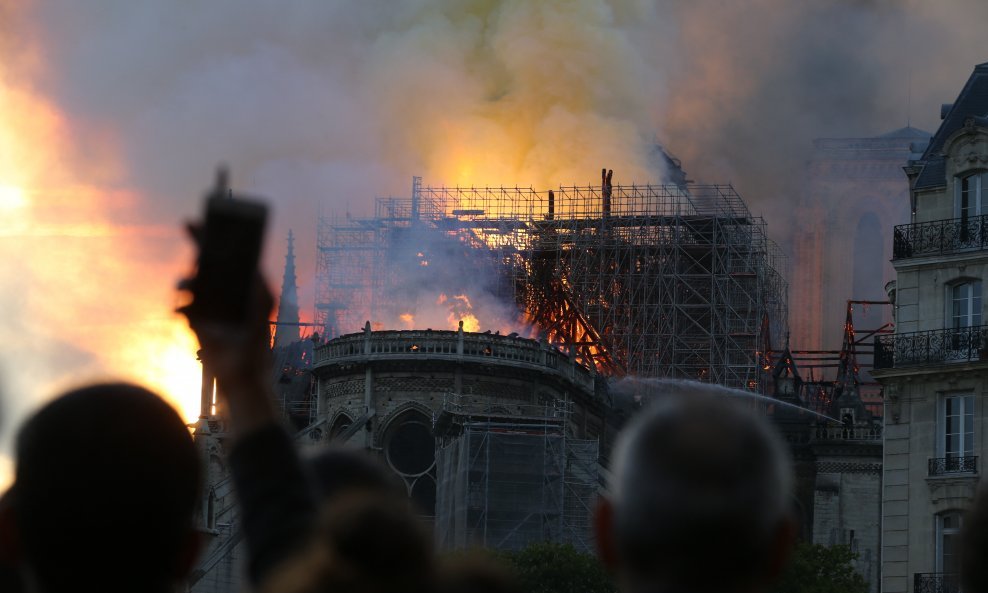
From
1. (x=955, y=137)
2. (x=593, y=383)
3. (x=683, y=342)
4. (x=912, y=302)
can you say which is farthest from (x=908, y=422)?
(x=683, y=342)

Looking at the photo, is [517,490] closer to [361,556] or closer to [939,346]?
[939,346]

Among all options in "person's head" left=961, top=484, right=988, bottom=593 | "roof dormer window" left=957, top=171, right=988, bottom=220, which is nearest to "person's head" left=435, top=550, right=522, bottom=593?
"person's head" left=961, top=484, right=988, bottom=593

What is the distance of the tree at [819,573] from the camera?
4509 centimetres

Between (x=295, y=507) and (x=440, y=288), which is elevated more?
(x=440, y=288)

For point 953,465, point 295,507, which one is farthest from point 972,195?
point 295,507

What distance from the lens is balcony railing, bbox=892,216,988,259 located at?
116 feet

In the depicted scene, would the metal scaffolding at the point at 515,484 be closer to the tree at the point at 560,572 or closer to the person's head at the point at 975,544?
the tree at the point at 560,572

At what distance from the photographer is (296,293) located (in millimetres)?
88750

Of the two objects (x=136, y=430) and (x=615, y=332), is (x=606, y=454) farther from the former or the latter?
(x=136, y=430)

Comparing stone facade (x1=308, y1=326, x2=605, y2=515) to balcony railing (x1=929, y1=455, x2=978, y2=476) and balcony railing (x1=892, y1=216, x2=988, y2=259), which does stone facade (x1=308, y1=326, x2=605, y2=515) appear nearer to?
balcony railing (x1=892, y1=216, x2=988, y2=259)

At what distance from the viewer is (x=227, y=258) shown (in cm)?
512

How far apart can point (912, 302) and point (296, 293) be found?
181ft

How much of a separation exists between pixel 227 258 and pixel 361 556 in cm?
89

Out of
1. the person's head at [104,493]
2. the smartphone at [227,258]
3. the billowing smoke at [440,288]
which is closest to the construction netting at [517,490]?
the billowing smoke at [440,288]
